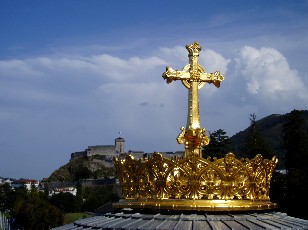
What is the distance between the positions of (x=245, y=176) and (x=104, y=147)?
159463 mm

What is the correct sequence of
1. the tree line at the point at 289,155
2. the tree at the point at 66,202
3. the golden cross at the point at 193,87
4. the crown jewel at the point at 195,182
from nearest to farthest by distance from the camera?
the crown jewel at the point at 195,182 → the golden cross at the point at 193,87 → the tree line at the point at 289,155 → the tree at the point at 66,202

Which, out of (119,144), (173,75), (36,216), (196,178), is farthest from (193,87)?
(119,144)

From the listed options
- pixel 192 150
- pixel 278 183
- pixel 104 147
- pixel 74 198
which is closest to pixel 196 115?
pixel 192 150

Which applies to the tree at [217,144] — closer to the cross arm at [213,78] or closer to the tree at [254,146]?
the tree at [254,146]

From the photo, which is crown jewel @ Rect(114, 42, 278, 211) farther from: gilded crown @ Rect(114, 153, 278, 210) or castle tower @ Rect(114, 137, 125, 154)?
castle tower @ Rect(114, 137, 125, 154)

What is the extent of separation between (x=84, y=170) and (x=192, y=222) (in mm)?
141021

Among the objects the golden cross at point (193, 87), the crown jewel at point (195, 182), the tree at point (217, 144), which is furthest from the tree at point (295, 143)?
the crown jewel at point (195, 182)

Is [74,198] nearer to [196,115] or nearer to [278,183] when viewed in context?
[278,183]

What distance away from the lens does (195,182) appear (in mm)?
6305

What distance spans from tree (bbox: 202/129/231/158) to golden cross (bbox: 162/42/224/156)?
36.0 meters

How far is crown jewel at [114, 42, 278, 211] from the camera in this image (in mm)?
6277

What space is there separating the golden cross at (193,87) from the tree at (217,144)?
36.0 m

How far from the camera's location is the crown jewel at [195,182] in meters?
6.28

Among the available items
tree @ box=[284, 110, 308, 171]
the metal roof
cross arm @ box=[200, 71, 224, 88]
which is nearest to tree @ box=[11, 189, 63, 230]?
tree @ box=[284, 110, 308, 171]
